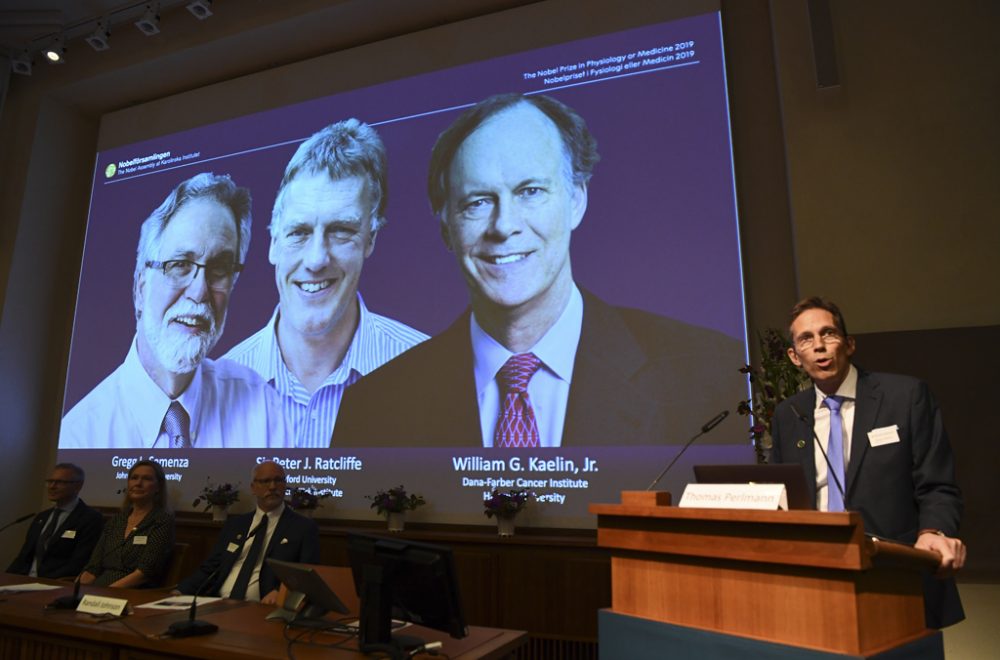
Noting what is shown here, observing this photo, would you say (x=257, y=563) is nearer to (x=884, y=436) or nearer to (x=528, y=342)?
(x=528, y=342)

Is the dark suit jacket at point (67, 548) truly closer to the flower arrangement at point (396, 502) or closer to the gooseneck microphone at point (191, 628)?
the flower arrangement at point (396, 502)

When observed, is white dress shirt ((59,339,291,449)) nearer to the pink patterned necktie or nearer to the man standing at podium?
the pink patterned necktie

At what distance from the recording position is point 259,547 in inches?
134

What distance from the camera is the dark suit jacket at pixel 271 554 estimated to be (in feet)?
10.7

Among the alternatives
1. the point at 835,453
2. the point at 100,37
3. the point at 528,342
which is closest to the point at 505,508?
the point at 528,342

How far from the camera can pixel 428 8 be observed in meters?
5.28

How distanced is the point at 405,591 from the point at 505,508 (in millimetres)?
1895

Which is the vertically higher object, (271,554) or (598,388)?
(598,388)

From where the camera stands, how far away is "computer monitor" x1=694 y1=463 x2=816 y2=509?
139 cm

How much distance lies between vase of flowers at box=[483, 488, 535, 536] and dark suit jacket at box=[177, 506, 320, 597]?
108 cm

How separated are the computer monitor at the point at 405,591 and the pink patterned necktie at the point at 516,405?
2099mm

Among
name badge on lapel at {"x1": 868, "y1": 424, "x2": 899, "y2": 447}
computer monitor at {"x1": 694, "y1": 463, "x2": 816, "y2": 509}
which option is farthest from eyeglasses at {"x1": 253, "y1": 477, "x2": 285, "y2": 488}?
name badge on lapel at {"x1": 868, "y1": 424, "x2": 899, "y2": 447}

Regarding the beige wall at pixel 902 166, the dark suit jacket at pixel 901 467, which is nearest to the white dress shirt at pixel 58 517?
the dark suit jacket at pixel 901 467

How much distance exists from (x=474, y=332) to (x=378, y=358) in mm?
751
